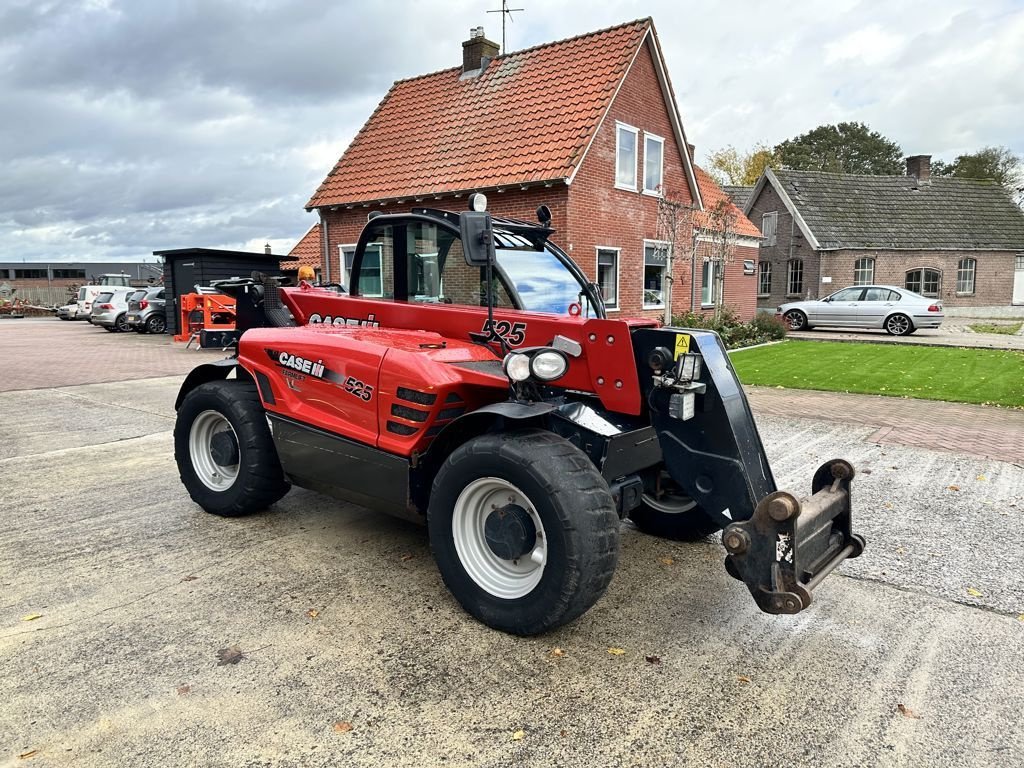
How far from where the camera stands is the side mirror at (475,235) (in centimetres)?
336

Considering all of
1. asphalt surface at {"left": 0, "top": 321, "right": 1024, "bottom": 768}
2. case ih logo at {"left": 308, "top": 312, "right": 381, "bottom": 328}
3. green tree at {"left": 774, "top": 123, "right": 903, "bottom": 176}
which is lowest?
asphalt surface at {"left": 0, "top": 321, "right": 1024, "bottom": 768}

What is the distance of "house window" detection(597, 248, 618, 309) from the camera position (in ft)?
55.1

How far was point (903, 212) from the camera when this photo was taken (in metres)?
31.9

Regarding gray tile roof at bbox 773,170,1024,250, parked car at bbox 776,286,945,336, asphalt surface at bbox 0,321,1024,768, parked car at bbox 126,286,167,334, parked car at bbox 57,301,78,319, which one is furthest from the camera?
parked car at bbox 57,301,78,319

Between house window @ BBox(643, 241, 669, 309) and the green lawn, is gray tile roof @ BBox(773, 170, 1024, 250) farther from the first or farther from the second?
the green lawn

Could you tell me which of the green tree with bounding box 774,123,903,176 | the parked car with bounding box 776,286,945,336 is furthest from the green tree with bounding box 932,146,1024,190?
the parked car with bounding box 776,286,945,336

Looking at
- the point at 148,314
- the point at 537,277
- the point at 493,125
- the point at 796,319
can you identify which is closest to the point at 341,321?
the point at 537,277

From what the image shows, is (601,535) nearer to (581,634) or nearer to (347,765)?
(581,634)

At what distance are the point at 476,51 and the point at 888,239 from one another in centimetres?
2082

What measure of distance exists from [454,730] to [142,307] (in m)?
22.9

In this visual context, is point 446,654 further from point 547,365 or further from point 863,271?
point 863,271

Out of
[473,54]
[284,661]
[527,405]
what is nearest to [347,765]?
[284,661]

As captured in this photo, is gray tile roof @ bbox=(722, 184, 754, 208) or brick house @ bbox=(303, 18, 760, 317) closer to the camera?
brick house @ bbox=(303, 18, 760, 317)

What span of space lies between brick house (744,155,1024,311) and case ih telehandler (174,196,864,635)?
29578mm
